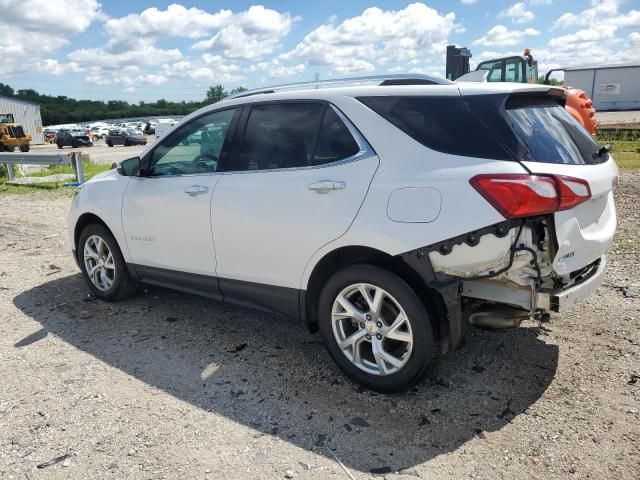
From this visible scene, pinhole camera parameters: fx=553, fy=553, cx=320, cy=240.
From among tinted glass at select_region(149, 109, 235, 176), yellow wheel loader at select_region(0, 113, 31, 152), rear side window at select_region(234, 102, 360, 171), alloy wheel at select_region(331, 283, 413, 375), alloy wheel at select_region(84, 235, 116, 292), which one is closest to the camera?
alloy wheel at select_region(331, 283, 413, 375)

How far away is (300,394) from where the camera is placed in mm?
3521

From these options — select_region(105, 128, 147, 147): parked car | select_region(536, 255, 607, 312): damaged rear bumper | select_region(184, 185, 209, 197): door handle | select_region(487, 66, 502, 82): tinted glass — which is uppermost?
select_region(487, 66, 502, 82): tinted glass

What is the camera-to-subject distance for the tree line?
345ft

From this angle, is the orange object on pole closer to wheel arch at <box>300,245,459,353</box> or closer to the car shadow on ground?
the car shadow on ground

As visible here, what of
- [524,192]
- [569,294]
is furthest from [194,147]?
[569,294]

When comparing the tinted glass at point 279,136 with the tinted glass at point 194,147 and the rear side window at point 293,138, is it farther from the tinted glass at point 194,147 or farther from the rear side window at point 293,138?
the tinted glass at point 194,147

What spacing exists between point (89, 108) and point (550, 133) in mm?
129937

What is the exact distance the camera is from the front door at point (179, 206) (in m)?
4.23

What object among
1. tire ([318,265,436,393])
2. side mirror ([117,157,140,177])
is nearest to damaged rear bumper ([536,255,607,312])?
tire ([318,265,436,393])

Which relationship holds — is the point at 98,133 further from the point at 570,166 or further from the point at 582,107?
the point at 570,166

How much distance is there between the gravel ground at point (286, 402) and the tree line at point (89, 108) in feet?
310

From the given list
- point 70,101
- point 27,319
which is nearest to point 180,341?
point 27,319

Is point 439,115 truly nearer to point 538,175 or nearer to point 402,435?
point 538,175

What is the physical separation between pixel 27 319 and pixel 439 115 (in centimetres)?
400
